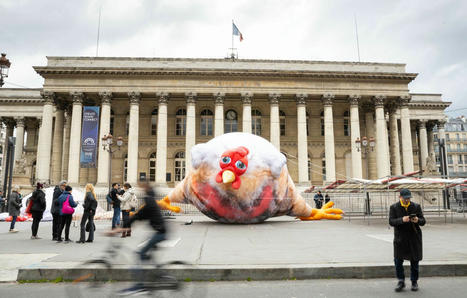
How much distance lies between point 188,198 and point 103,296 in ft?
22.3

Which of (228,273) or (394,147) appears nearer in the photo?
(228,273)

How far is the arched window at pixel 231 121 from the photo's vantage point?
116 ft

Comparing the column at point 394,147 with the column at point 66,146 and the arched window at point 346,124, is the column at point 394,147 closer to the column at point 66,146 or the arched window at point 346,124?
the arched window at point 346,124

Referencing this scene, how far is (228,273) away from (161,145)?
26154 mm

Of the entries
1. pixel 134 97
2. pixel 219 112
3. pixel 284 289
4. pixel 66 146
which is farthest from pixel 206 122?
pixel 284 289

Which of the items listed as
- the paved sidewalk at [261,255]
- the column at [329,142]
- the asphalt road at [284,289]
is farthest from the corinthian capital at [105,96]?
the asphalt road at [284,289]

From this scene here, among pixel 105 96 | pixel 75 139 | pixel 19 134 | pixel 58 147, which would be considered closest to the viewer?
pixel 75 139

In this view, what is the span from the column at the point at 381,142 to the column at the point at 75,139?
26892 millimetres

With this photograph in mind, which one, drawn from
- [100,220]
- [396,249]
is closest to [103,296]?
[396,249]

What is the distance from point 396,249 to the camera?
195 inches

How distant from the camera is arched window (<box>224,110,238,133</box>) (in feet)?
116

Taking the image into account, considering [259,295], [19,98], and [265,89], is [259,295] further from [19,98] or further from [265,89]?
[19,98]

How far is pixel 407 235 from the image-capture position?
496 centimetres

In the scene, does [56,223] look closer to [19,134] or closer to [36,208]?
[36,208]
